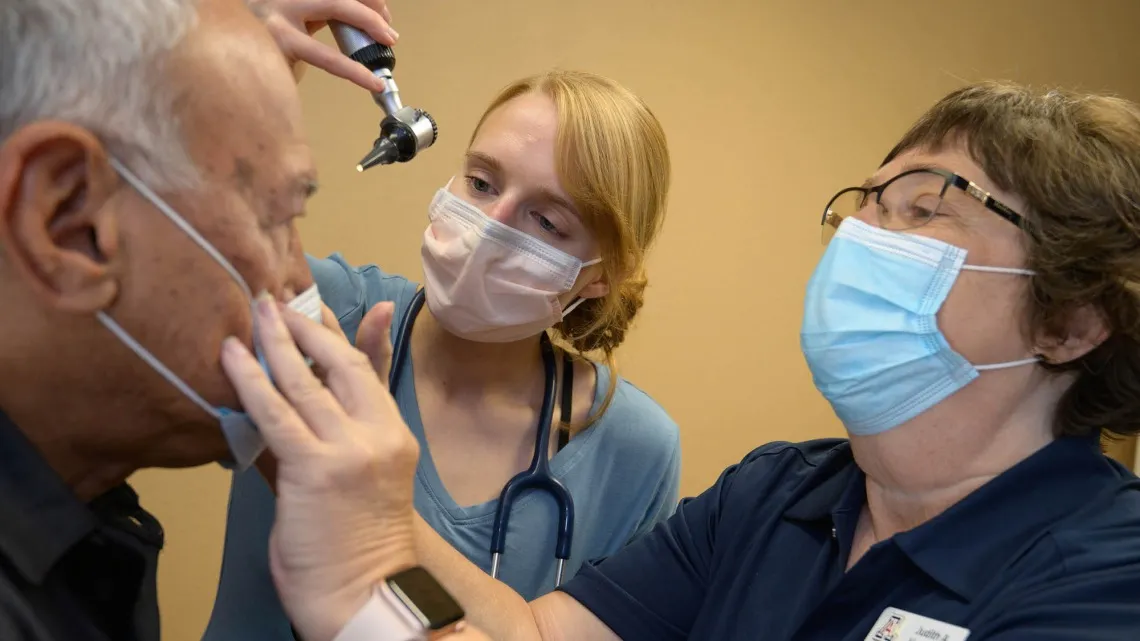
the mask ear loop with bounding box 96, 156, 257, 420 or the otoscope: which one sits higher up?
the otoscope

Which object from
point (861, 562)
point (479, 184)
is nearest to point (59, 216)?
point (479, 184)

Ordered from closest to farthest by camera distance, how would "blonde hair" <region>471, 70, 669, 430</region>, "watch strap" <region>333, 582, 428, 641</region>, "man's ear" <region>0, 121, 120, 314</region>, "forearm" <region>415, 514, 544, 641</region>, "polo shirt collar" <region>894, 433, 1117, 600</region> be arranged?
"man's ear" <region>0, 121, 120, 314</region> → "watch strap" <region>333, 582, 428, 641</region> → "polo shirt collar" <region>894, 433, 1117, 600</region> → "forearm" <region>415, 514, 544, 641</region> → "blonde hair" <region>471, 70, 669, 430</region>

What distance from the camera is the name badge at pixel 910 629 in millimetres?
A: 912

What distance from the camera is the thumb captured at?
0.96 meters

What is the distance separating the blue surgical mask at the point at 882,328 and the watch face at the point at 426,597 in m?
0.57

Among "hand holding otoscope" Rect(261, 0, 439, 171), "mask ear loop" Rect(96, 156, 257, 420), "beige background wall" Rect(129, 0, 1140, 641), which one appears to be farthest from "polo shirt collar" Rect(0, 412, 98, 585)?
"beige background wall" Rect(129, 0, 1140, 641)

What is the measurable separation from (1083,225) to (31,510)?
1.09m

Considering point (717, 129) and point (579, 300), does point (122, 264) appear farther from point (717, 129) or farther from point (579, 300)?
point (717, 129)

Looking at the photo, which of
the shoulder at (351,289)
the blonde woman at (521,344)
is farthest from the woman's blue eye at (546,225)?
the shoulder at (351,289)

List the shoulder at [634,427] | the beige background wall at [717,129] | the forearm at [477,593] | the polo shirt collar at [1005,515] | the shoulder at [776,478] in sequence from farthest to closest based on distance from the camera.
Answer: the beige background wall at [717,129] < the shoulder at [634,427] < the shoulder at [776,478] < the forearm at [477,593] < the polo shirt collar at [1005,515]

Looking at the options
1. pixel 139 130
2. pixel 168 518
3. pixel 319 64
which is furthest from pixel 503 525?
pixel 168 518

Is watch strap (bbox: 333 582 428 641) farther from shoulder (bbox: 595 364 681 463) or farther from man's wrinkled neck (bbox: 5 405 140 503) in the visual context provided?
shoulder (bbox: 595 364 681 463)

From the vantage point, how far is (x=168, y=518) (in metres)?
1.92

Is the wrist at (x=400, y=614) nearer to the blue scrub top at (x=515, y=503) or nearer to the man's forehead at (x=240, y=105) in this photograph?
the man's forehead at (x=240, y=105)
